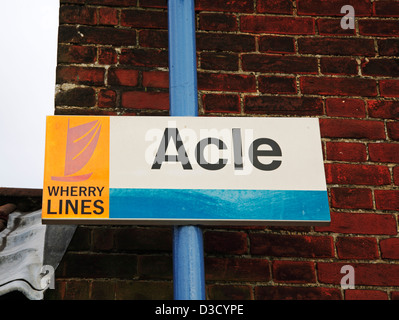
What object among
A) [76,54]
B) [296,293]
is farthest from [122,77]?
[296,293]

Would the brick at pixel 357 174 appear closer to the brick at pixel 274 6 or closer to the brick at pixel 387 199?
the brick at pixel 387 199

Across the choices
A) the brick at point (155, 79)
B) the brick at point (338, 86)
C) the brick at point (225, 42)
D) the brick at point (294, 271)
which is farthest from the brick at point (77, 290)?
the brick at point (338, 86)

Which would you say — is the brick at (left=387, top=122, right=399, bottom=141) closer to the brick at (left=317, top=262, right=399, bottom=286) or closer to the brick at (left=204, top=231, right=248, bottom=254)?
the brick at (left=317, top=262, right=399, bottom=286)

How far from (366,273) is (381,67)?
835 millimetres

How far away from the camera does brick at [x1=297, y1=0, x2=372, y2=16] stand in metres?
2.37

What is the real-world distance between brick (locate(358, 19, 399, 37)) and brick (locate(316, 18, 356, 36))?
1.9 inches

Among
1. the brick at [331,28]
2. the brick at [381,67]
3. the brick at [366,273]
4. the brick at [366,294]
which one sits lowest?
the brick at [366,294]

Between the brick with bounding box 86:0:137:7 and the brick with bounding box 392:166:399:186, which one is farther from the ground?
the brick with bounding box 86:0:137:7

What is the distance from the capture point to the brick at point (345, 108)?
2221 mm

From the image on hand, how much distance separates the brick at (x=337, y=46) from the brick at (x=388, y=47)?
0.11ft

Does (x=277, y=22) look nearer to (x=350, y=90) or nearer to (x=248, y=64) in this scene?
(x=248, y=64)

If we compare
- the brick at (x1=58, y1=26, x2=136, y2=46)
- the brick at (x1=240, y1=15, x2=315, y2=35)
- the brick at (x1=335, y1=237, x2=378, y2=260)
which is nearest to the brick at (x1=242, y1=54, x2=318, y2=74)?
the brick at (x1=240, y1=15, x2=315, y2=35)

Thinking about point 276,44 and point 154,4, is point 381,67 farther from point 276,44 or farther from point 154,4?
point 154,4

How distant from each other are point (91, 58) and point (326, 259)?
1.15 metres
